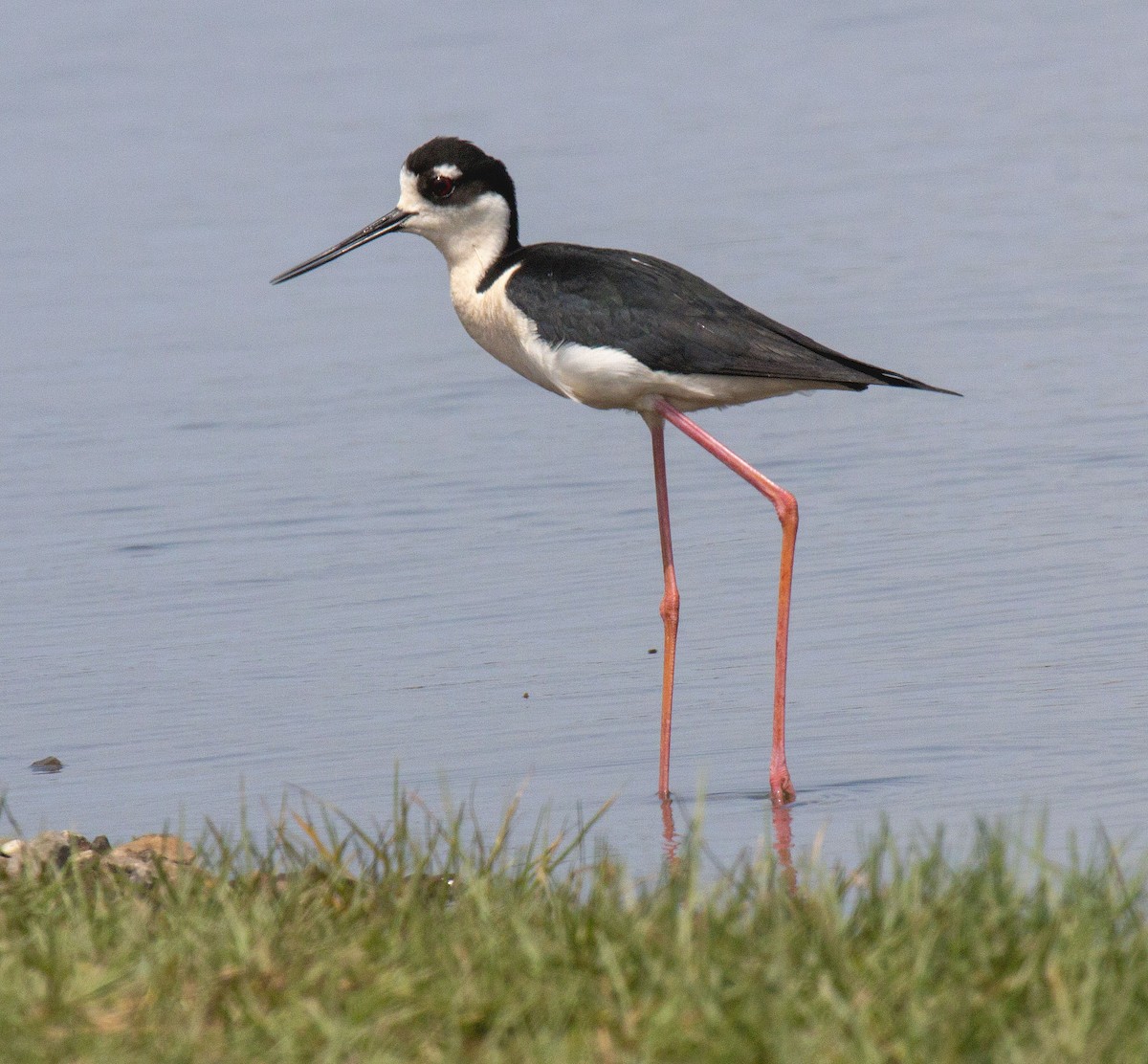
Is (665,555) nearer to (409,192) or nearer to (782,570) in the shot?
(782,570)

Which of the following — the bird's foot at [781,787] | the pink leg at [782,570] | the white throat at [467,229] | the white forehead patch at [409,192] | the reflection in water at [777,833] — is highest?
the white forehead patch at [409,192]

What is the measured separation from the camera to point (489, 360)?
39.0ft

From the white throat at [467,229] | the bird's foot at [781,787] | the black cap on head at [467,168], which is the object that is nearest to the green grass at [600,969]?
the bird's foot at [781,787]

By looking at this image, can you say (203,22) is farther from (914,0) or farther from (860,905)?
(860,905)

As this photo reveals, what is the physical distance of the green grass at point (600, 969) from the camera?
321 centimetres

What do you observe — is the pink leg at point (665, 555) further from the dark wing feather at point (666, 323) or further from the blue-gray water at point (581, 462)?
the dark wing feather at point (666, 323)

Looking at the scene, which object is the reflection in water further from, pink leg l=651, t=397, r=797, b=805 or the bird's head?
the bird's head

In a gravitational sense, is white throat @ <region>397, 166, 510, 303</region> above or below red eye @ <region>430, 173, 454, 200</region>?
below

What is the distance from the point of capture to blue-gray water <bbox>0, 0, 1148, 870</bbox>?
20.2ft

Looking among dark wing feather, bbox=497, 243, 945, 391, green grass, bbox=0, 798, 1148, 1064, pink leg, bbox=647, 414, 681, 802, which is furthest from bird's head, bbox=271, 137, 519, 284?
green grass, bbox=0, 798, 1148, 1064

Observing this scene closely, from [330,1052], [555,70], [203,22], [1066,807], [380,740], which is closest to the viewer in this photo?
[330,1052]

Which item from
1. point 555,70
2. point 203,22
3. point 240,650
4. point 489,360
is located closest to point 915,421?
point 489,360

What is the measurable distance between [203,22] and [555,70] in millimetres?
5113

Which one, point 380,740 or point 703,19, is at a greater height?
point 703,19
